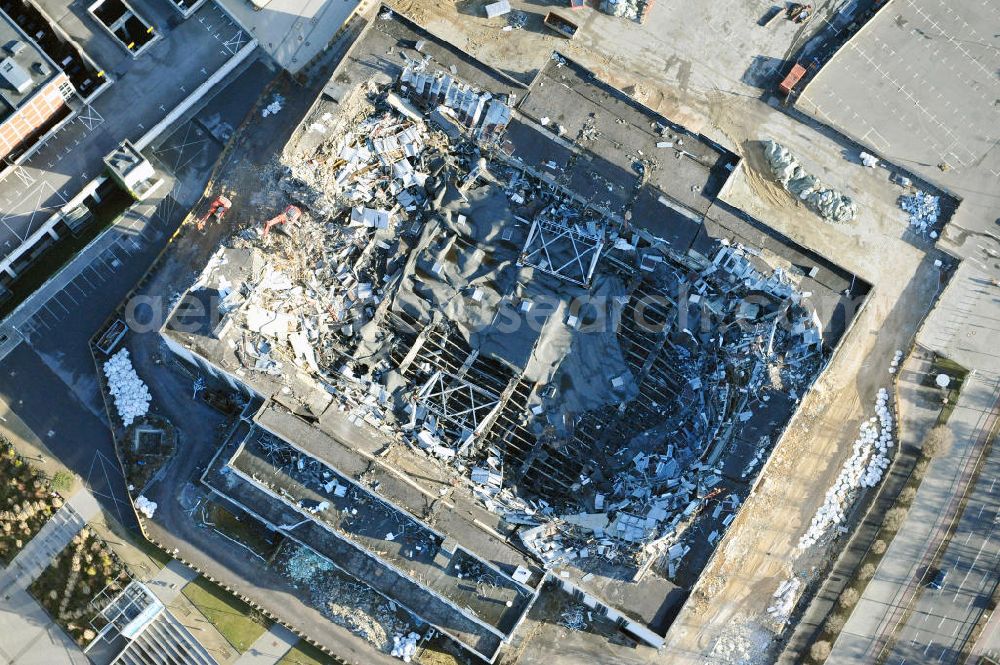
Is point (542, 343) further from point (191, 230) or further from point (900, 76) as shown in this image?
point (900, 76)

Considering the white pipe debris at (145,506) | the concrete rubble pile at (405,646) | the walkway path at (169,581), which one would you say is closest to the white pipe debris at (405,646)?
the concrete rubble pile at (405,646)

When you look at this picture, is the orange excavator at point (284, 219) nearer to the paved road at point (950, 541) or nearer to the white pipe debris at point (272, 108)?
the white pipe debris at point (272, 108)

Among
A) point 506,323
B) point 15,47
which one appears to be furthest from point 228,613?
point 15,47

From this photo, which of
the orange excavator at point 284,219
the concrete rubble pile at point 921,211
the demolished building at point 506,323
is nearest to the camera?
the demolished building at point 506,323

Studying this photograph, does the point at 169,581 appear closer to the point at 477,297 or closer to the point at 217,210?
the point at 217,210

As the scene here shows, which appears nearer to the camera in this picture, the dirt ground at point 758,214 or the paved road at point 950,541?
the dirt ground at point 758,214

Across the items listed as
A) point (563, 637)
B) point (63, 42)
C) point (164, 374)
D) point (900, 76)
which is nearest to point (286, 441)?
point (164, 374)
